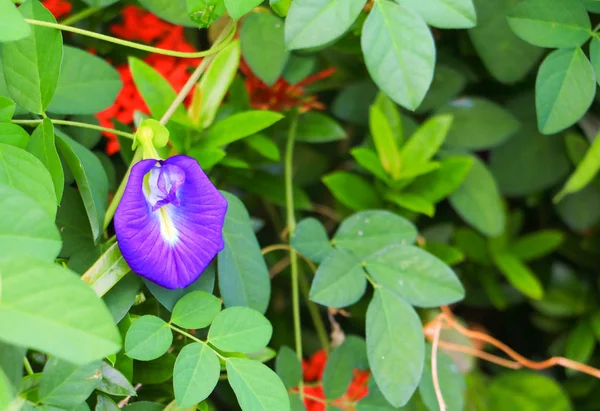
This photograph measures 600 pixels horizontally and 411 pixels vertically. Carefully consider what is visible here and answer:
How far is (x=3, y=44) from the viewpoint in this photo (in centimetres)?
53

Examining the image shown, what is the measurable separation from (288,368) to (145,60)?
418 mm

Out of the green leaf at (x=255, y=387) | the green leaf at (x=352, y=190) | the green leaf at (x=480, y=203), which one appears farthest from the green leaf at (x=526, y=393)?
the green leaf at (x=255, y=387)

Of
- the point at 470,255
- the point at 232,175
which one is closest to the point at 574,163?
the point at 470,255

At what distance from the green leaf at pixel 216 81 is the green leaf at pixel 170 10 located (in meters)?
0.05

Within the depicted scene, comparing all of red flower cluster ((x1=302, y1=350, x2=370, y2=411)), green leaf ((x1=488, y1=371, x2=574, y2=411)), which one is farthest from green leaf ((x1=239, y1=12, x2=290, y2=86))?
green leaf ((x1=488, y1=371, x2=574, y2=411))

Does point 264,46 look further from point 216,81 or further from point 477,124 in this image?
point 477,124

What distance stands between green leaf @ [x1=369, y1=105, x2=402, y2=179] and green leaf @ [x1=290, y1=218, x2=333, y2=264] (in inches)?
7.2

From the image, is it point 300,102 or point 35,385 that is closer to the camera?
point 35,385

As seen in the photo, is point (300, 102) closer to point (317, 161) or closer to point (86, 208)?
point (317, 161)

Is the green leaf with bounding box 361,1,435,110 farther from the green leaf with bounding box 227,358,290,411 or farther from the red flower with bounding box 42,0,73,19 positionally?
the red flower with bounding box 42,0,73,19

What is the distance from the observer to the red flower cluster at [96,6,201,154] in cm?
76

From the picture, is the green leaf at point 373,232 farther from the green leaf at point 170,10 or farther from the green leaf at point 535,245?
the green leaf at point 535,245

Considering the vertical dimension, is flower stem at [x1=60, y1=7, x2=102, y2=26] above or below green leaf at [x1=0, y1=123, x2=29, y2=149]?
above

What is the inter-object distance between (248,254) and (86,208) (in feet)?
0.51
